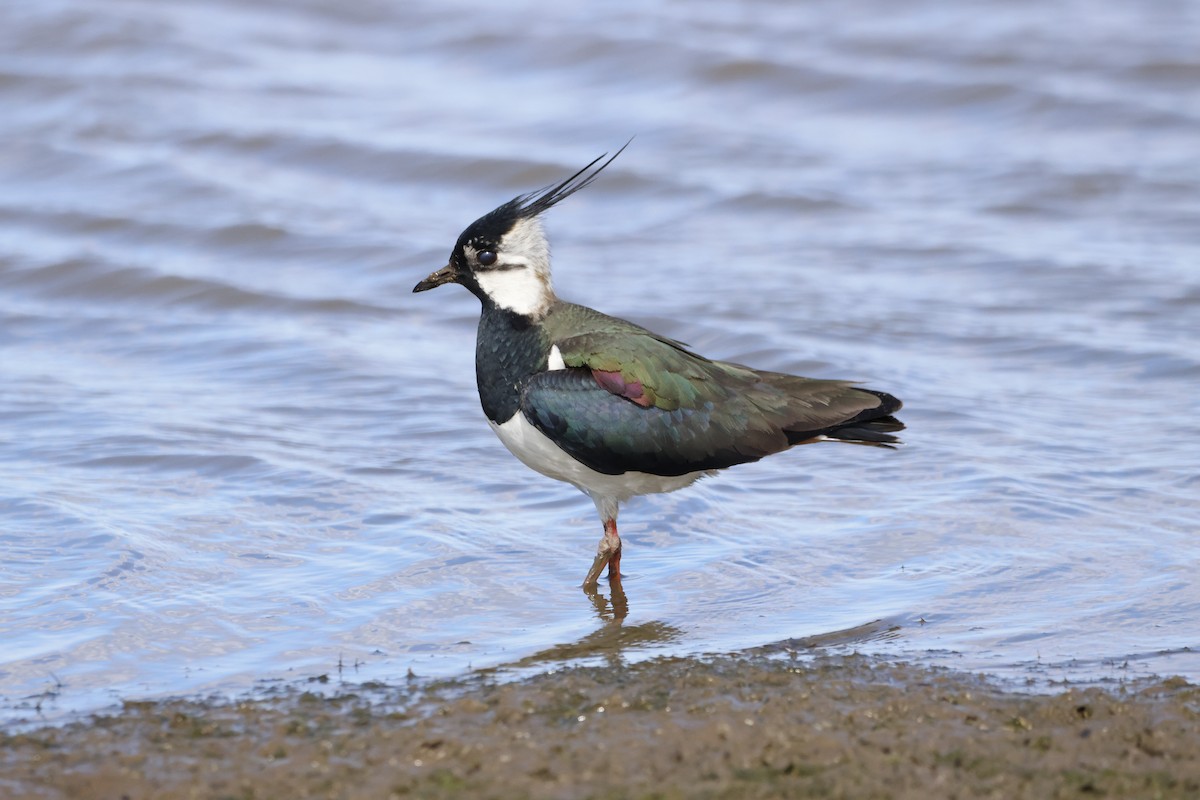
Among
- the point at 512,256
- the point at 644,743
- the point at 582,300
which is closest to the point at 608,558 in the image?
the point at 512,256

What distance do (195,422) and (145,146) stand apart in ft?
21.6

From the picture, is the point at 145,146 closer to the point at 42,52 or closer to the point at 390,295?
the point at 42,52

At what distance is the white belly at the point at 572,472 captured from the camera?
22.4 feet

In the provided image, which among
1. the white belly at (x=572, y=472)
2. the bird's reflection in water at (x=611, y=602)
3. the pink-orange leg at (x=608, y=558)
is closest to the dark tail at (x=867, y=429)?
the white belly at (x=572, y=472)

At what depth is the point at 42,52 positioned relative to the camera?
16781mm

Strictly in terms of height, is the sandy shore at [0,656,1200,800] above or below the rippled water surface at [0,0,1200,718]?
below

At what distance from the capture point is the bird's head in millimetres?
7109

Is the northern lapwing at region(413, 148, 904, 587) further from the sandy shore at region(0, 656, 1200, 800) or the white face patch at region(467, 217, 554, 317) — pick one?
the sandy shore at region(0, 656, 1200, 800)

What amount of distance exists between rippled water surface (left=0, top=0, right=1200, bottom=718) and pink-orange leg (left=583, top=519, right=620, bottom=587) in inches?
4.7

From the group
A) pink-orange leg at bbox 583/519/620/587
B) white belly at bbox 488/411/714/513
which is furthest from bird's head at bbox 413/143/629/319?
pink-orange leg at bbox 583/519/620/587

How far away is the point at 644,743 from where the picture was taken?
15.5 ft

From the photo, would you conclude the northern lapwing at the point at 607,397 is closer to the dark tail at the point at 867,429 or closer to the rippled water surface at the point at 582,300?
the dark tail at the point at 867,429

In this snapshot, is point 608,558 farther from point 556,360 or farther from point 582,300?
point 582,300

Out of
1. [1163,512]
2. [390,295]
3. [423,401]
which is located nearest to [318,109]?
[390,295]
